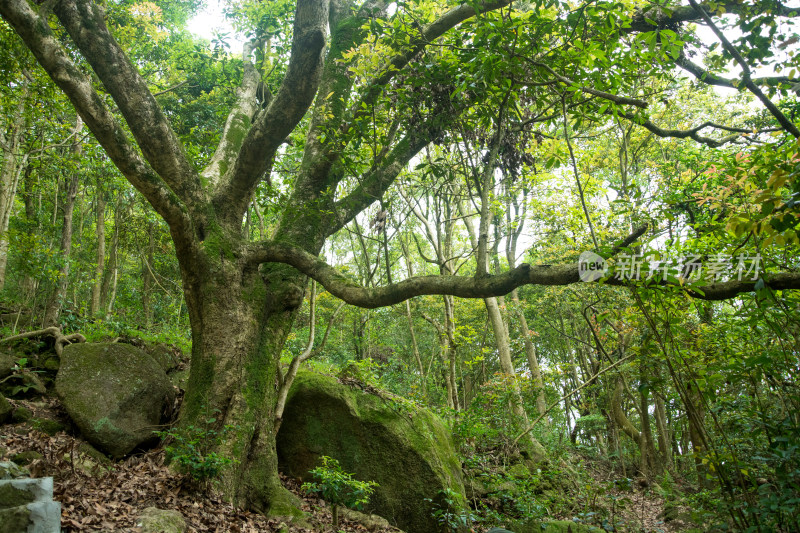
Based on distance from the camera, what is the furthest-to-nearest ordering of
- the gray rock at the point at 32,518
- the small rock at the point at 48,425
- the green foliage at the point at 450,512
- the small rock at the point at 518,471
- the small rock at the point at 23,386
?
the small rock at the point at 518,471
the small rock at the point at 23,386
the green foliage at the point at 450,512
the small rock at the point at 48,425
the gray rock at the point at 32,518

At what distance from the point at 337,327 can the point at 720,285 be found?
1513cm

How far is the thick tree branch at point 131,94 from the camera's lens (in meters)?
4.64

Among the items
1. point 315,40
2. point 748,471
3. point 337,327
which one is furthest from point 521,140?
point 337,327

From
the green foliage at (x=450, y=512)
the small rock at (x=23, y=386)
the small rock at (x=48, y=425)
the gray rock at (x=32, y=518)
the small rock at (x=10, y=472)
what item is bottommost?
the green foliage at (x=450, y=512)

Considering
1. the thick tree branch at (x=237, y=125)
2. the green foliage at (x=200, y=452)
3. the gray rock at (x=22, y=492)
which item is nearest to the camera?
the gray rock at (x=22, y=492)

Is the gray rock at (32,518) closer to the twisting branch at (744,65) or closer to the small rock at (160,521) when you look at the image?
the small rock at (160,521)

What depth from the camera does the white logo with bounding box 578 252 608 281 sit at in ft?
10.6

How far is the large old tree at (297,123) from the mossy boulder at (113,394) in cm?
96

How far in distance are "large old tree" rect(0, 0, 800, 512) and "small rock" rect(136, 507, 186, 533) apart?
103cm

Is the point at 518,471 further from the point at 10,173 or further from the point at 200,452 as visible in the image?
the point at 10,173

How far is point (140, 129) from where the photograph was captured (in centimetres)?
487

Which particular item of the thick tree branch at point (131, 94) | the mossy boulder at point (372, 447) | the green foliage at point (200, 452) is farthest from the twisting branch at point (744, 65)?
the mossy boulder at point (372, 447)

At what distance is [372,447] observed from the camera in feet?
20.0

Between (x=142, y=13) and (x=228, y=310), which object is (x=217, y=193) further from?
(x=142, y=13)
